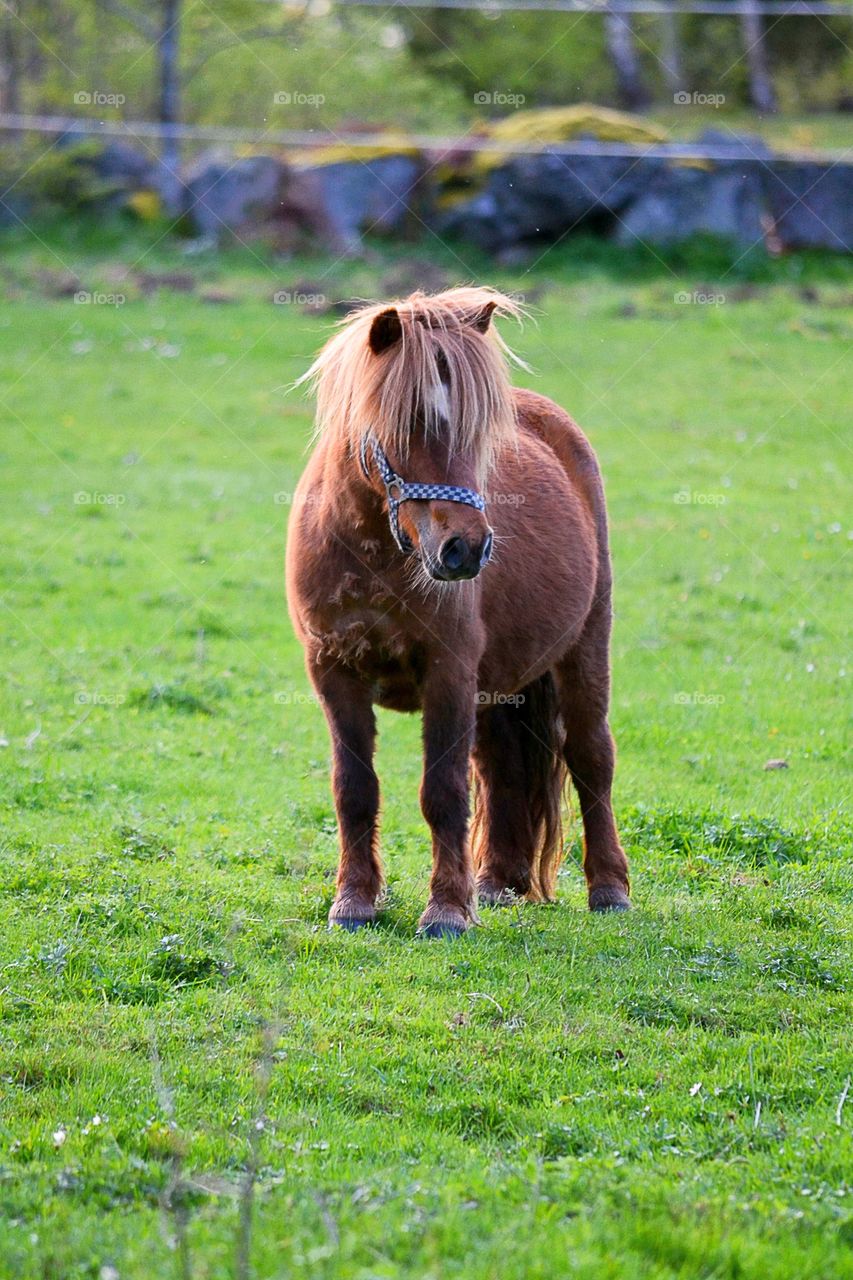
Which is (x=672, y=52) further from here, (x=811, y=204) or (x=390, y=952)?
(x=390, y=952)

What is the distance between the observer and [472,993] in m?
5.03

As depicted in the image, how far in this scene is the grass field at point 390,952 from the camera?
11.0ft

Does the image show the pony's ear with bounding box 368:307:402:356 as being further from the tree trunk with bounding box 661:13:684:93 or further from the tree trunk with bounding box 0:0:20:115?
the tree trunk with bounding box 661:13:684:93

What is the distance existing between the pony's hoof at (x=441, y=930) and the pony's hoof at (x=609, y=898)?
97cm

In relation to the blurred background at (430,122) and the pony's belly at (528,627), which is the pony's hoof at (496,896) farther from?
the blurred background at (430,122)

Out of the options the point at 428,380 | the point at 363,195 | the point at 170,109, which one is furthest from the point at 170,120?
the point at 428,380

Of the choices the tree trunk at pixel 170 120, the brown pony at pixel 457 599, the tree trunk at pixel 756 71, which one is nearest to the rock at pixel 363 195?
the tree trunk at pixel 170 120

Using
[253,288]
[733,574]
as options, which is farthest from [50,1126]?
[253,288]

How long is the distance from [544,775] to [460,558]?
2128 mm

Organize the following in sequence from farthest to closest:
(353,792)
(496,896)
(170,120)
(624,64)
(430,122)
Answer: (624,64), (430,122), (170,120), (496,896), (353,792)

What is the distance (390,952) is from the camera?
5461 millimetres

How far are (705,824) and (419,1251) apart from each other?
4490mm

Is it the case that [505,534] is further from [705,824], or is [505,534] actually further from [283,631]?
[283,631]

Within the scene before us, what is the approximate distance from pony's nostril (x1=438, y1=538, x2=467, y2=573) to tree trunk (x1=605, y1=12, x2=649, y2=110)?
33735mm
